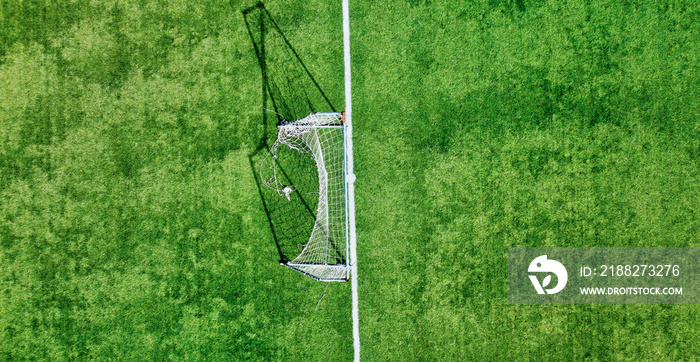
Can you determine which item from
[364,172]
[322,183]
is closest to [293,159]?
[322,183]

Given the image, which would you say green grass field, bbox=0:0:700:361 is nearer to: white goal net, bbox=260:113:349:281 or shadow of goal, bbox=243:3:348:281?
shadow of goal, bbox=243:3:348:281

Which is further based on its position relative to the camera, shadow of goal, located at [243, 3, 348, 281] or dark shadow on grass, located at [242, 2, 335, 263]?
dark shadow on grass, located at [242, 2, 335, 263]

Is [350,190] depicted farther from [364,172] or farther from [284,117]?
[284,117]

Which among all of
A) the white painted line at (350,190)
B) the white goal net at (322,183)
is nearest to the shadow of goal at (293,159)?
the white goal net at (322,183)

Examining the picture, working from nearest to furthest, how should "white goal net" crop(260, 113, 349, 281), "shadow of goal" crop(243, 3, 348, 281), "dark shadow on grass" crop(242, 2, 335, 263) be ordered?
1. "white goal net" crop(260, 113, 349, 281)
2. "shadow of goal" crop(243, 3, 348, 281)
3. "dark shadow on grass" crop(242, 2, 335, 263)

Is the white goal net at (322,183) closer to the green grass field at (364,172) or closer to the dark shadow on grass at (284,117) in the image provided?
the dark shadow on grass at (284,117)

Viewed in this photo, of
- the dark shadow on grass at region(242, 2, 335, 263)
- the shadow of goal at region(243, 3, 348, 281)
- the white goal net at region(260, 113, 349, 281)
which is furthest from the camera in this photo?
the dark shadow on grass at region(242, 2, 335, 263)

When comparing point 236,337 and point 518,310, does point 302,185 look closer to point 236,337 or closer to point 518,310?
point 236,337

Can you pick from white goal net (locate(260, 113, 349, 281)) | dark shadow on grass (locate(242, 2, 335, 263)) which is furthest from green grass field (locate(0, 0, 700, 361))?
white goal net (locate(260, 113, 349, 281))
